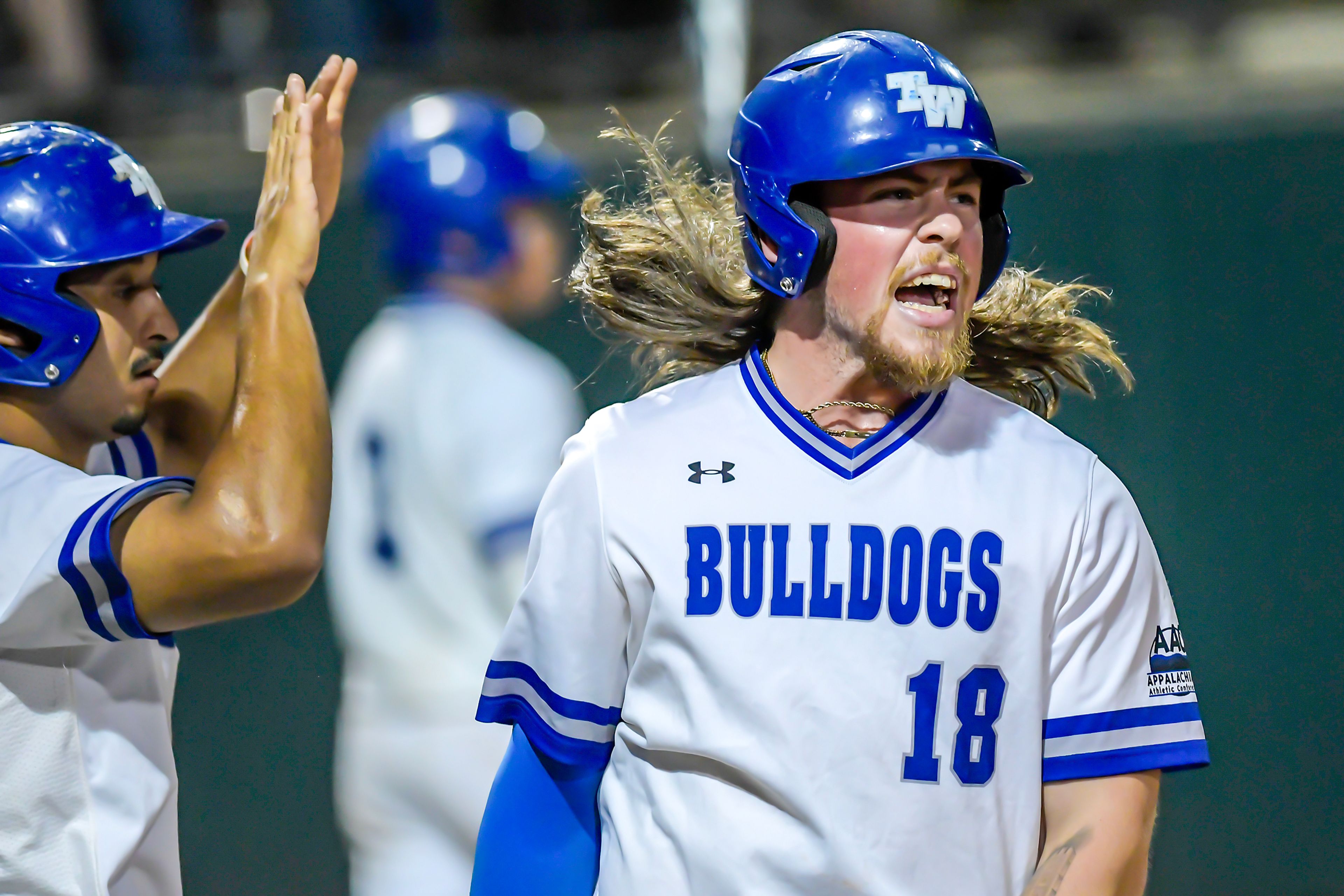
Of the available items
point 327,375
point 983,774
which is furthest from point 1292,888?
point 327,375

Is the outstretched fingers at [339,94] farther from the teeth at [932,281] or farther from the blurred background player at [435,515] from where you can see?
the teeth at [932,281]

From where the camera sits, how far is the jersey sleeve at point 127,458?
279 cm

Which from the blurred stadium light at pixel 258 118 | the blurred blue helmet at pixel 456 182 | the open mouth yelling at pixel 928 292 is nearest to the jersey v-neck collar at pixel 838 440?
the open mouth yelling at pixel 928 292

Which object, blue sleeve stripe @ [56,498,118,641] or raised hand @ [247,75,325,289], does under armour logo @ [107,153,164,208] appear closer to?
raised hand @ [247,75,325,289]

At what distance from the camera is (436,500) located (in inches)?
135

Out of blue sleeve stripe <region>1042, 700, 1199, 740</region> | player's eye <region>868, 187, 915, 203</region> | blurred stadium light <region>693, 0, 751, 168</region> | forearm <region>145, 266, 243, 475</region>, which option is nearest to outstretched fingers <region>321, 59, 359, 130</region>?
forearm <region>145, 266, 243, 475</region>

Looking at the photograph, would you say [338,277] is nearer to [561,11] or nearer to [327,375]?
[327,375]

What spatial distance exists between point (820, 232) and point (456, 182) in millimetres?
1944

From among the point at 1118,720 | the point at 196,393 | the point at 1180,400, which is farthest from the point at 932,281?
the point at 1180,400

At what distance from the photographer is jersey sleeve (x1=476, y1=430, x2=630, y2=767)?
6.67 feet

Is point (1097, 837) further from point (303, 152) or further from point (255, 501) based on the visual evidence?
point (303, 152)

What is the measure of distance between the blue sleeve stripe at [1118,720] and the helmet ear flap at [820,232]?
2.43 feet

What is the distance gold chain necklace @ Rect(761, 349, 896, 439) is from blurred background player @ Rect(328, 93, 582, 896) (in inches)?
50.3

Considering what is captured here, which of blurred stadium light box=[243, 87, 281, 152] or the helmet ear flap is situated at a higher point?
blurred stadium light box=[243, 87, 281, 152]
